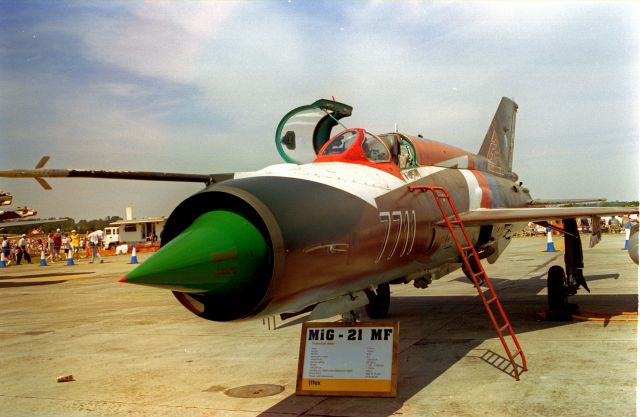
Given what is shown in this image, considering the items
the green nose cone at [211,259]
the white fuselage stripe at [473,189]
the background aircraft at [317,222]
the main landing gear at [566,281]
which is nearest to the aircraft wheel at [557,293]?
the main landing gear at [566,281]

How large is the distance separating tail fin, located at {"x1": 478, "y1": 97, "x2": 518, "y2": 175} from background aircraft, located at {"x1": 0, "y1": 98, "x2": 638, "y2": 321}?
11.8ft

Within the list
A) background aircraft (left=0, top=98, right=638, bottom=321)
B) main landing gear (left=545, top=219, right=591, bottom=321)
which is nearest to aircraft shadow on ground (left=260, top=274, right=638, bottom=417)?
main landing gear (left=545, top=219, right=591, bottom=321)

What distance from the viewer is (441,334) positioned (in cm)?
865

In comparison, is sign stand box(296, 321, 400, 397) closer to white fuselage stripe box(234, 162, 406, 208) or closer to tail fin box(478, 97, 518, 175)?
white fuselage stripe box(234, 162, 406, 208)

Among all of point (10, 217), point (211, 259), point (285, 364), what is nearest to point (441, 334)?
point (285, 364)

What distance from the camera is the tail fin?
495 inches

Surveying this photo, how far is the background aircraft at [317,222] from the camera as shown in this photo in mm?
3717

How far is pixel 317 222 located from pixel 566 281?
23.5ft

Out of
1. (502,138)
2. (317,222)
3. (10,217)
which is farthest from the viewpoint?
(10,217)

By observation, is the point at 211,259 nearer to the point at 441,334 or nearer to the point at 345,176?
the point at 345,176

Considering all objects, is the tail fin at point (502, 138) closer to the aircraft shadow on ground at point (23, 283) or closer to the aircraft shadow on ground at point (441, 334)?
the aircraft shadow on ground at point (441, 334)

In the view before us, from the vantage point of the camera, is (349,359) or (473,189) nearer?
(349,359)

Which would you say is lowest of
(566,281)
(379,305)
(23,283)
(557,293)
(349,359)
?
(23,283)

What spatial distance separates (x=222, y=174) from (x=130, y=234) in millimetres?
61187
